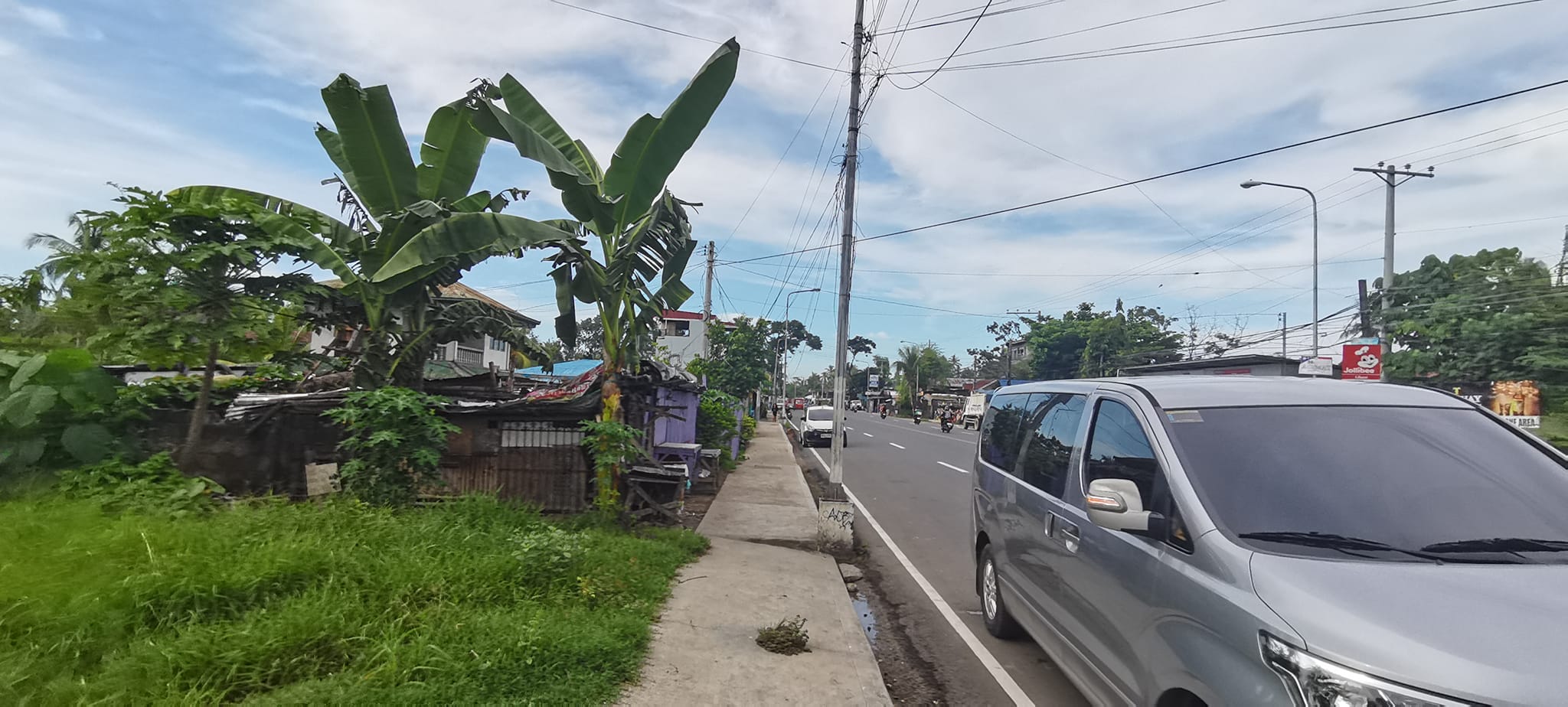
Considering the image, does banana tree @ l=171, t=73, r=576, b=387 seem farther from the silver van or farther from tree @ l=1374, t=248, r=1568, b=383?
tree @ l=1374, t=248, r=1568, b=383

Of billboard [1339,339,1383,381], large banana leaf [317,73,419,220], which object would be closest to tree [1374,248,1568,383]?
billboard [1339,339,1383,381]

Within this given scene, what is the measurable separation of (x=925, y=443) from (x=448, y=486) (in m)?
22.8

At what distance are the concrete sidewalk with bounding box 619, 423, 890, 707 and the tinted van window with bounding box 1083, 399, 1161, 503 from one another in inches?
77.4

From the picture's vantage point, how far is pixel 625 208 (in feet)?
27.5

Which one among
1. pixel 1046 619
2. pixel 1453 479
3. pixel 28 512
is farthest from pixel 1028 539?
pixel 28 512

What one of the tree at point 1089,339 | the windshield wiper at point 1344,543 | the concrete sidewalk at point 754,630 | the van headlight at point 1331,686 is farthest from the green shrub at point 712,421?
the tree at point 1089,339

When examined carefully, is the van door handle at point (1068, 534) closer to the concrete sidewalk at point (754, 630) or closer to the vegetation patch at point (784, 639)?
the concrete sidewalk at point (754, 630)

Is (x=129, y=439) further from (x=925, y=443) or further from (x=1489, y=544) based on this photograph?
(x=925, y=443)

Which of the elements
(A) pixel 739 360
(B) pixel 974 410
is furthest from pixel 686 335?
(B) pixel 974 410

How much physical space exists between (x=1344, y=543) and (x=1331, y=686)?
0.75 metres

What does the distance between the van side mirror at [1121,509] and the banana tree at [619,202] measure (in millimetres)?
5991

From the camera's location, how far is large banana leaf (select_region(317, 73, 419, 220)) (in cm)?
801

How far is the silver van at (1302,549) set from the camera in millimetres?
2180

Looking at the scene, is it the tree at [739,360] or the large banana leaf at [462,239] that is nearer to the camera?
the large banana leaf at [462,239]
